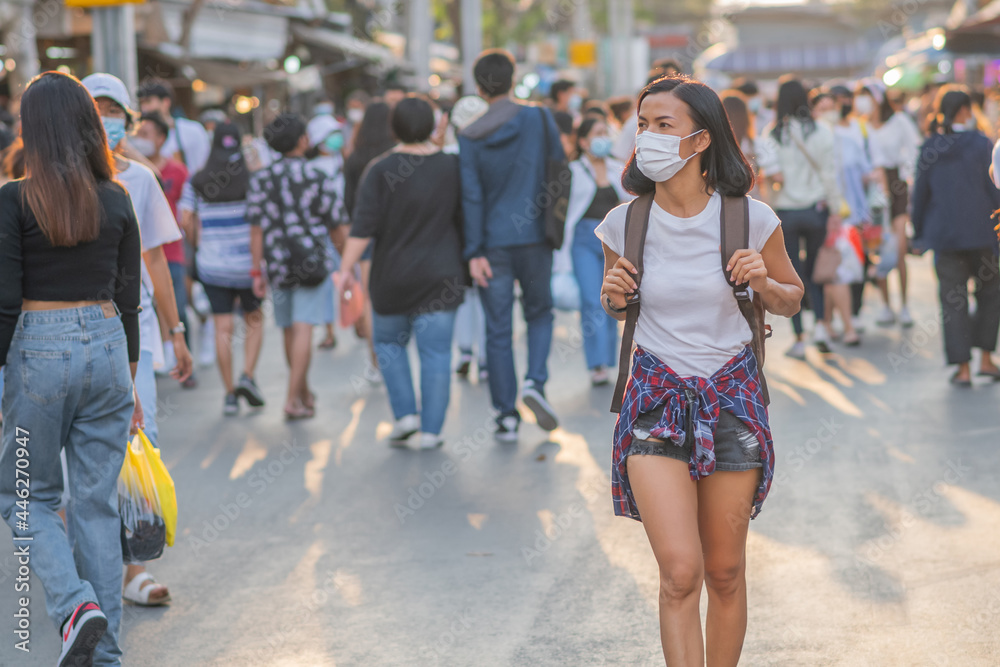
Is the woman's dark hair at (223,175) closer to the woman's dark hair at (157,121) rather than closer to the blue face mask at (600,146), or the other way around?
the woman's dark hair at (157,121)

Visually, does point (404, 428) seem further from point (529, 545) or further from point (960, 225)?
point (960, 225)

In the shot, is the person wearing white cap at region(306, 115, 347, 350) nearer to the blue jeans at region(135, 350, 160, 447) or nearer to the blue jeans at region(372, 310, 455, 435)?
the blue jeans at region(372, 310, 455, 435)

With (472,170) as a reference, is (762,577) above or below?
below

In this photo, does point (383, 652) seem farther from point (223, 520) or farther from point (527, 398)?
point (527, 398)

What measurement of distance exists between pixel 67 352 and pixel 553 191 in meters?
4.05

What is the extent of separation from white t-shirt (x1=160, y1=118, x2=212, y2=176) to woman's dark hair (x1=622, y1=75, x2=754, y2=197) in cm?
815

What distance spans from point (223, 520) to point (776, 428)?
345 cm

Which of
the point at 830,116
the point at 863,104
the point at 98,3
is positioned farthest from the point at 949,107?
the point at 98,3

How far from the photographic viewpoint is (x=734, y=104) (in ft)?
29.8

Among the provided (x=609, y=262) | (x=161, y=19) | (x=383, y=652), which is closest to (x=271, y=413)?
(x=383, y=652)

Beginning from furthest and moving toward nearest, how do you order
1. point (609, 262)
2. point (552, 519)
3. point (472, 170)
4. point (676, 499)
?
point (472, 170) → point (552, 519) → point (609, 262) → point (676, 499)

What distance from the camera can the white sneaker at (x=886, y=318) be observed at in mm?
11422

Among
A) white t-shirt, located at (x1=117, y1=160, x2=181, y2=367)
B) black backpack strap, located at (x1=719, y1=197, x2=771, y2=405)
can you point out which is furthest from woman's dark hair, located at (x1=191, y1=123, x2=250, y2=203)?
black backpack strap, located at (x1=719, y1=197, x2=771, y2=405)

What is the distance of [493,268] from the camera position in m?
7.54
